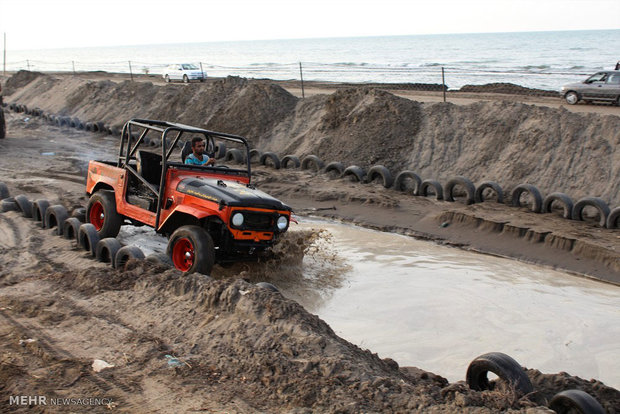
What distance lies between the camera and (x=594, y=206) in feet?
38.1

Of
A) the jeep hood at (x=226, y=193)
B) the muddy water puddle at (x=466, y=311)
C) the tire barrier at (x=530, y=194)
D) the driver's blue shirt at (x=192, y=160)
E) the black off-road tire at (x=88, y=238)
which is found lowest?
the muddy water puddle at (x=466, y=311)

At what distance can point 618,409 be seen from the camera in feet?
17.7

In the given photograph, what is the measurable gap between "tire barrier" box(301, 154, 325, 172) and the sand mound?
0.80 m

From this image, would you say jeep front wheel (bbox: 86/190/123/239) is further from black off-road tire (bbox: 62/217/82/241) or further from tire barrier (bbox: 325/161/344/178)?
tire barrier (bbox: 325/161/344/178)

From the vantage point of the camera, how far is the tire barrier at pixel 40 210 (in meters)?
10.7

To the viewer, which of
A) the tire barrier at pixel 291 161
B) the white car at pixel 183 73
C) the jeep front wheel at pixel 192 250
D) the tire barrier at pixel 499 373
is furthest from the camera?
the white car at pixel 183 73

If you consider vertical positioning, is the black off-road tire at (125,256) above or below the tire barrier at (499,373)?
above

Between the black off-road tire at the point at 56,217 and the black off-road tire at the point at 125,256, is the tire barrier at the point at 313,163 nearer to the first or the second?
the black off-road tire at the point at 56,217

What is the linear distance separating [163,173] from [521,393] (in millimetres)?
5412

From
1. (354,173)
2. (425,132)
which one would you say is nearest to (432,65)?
(425,132)

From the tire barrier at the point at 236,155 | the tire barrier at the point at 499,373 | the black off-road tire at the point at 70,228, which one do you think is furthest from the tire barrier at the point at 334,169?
the tire barrier at the point at 499,373

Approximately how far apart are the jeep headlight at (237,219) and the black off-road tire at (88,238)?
2.22m

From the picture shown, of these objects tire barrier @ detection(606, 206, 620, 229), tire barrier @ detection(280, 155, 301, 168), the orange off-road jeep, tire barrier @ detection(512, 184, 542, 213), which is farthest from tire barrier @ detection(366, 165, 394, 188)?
the orange off-road jeep

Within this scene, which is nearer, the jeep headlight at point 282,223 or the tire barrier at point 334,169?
the jeep headlight at point 282,223
